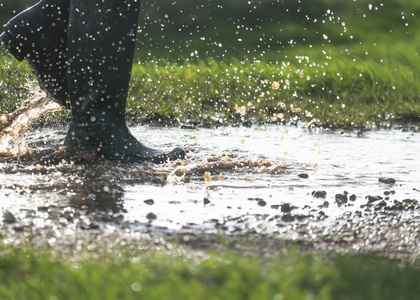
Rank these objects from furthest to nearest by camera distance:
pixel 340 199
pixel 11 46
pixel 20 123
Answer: pixel 20 123 → pixel 11 46 → pixel 340 199

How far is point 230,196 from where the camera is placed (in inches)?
128

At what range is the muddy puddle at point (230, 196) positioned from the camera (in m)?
2.63

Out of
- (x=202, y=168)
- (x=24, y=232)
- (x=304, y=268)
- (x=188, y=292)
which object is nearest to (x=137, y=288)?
(x=188, y=292)

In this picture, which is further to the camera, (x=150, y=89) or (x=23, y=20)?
(x=150, y=89)

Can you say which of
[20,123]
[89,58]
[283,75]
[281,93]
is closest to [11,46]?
[89,58]

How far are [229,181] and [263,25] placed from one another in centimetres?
786

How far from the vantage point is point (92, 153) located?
153 inches

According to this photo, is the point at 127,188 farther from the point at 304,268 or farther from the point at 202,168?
the point at 304,268

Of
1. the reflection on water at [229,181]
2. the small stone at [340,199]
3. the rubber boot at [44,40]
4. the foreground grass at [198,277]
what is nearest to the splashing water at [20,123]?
the reflection on water at [229,181]

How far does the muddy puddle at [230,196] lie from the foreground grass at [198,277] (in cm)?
23

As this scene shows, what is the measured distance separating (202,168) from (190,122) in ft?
6.15

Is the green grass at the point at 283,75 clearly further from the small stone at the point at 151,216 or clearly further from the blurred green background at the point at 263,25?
the small stone at the point at 151,216

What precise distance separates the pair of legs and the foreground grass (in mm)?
1626

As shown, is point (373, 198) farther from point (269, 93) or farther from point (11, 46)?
point (269, 93)
